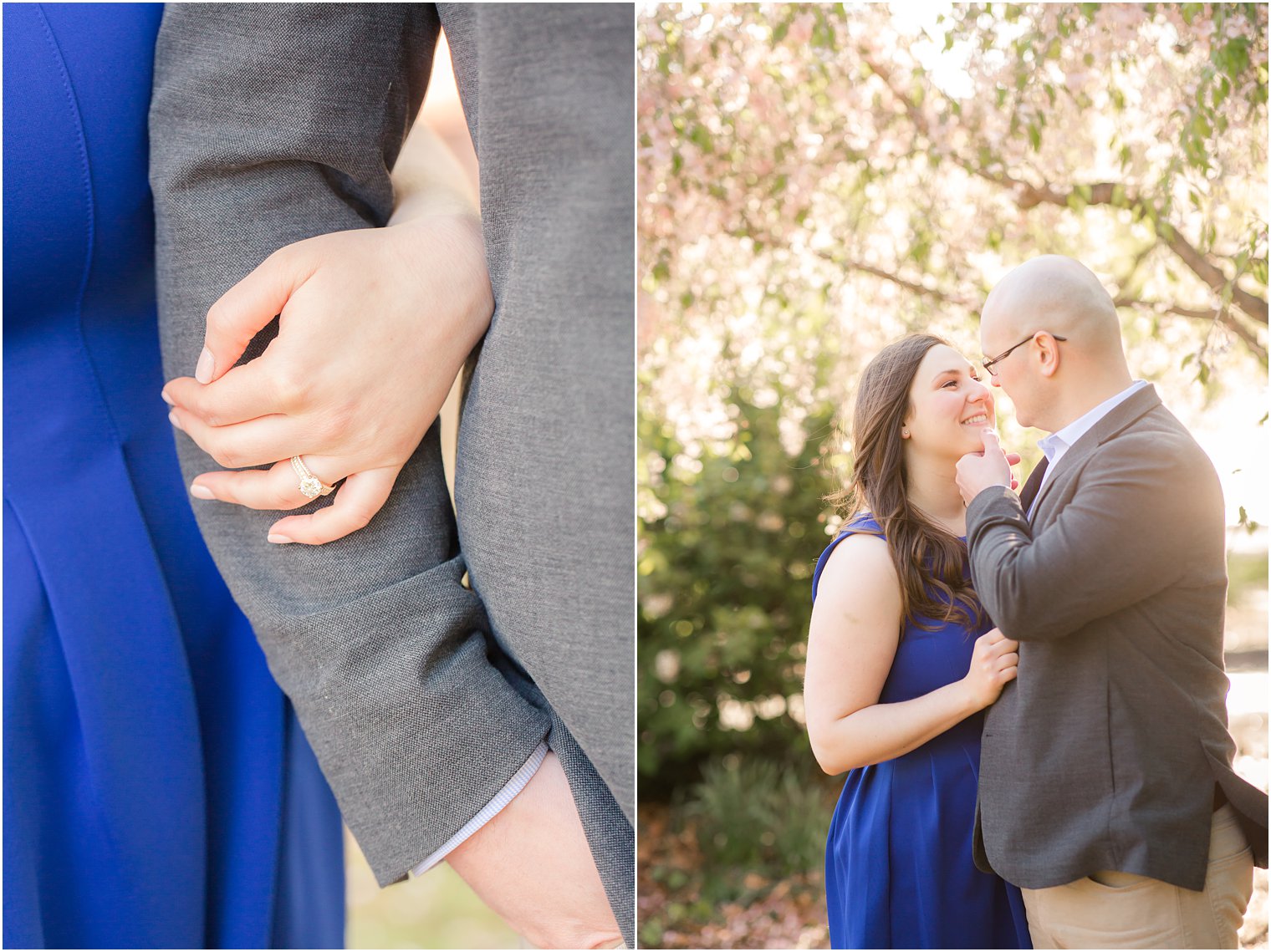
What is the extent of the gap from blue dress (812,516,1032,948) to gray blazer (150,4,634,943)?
7.4 inches

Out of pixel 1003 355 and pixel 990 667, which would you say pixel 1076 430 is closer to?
pixel 1003 355

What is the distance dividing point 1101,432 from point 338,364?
57 centimetres

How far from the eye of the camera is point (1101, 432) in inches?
29.0

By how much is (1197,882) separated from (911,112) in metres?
0.64

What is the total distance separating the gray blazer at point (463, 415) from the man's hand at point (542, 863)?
0.03 m

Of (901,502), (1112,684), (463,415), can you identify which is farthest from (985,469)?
(463,415)

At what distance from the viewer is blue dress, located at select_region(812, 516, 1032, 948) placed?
2.47ft

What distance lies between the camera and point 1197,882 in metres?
0.74

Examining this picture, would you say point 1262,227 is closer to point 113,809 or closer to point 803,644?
point 803,644

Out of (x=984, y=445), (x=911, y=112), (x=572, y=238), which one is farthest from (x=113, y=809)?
(x=911, y=112)

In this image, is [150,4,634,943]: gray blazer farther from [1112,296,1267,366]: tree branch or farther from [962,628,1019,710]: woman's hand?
[1112,296,1267,366]: tree branch

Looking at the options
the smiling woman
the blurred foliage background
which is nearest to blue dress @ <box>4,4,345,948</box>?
the blurred foliage background

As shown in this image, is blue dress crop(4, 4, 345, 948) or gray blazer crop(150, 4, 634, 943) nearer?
gray blazer crop(150, 4, 634, 943)

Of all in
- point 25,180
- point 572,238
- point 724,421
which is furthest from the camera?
point 724,421
